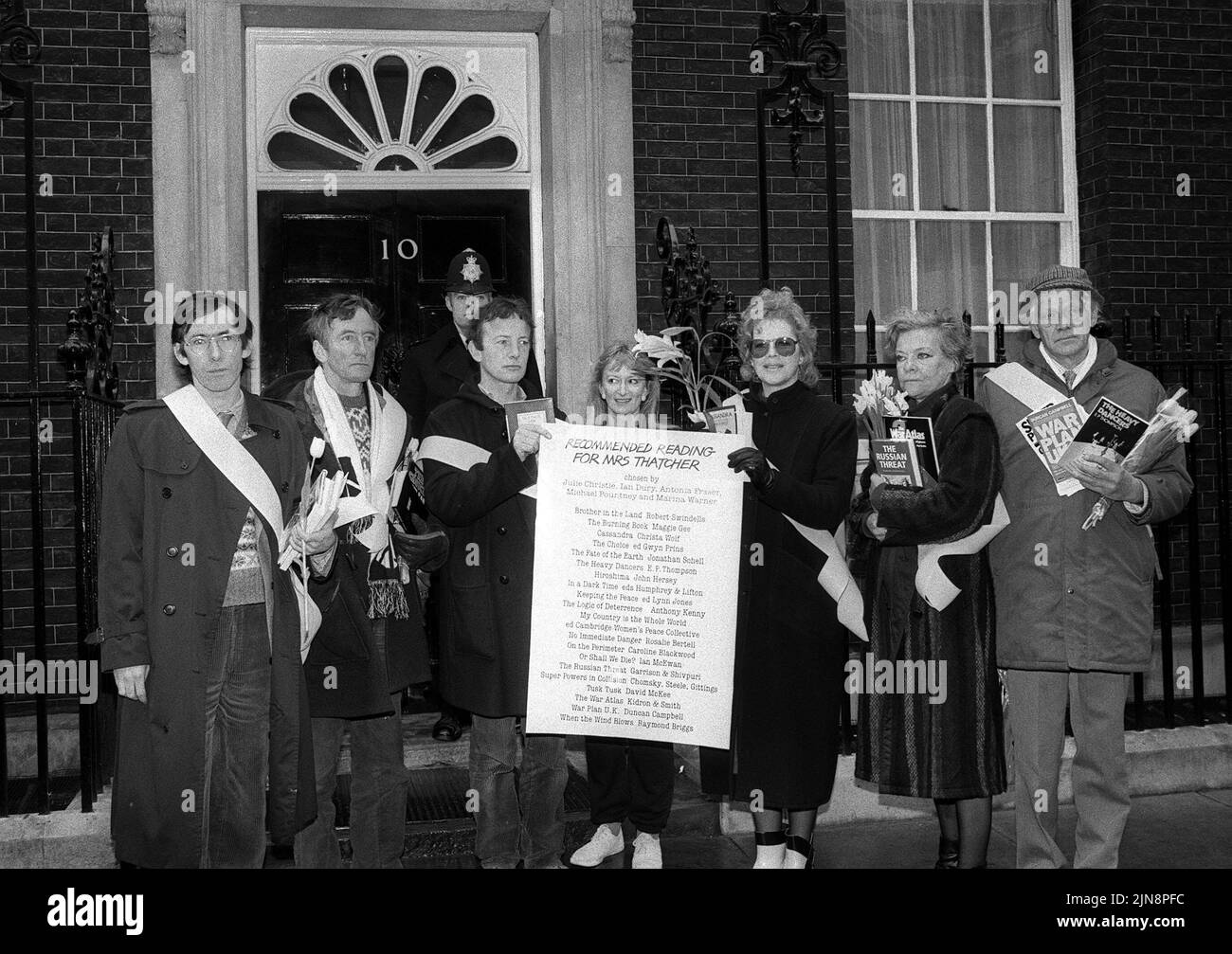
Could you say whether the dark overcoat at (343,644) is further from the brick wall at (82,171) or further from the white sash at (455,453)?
the brick wall at (82,171)

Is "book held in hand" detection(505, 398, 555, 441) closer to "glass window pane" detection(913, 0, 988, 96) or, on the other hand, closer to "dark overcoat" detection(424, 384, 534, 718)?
"dark overcoat" detection(424, 384, 534, 718)

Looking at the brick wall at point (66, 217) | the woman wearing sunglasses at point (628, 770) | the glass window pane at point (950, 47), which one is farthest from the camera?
the glass window pane at point (950, 47)

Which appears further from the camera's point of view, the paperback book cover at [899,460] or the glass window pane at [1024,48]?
the glass window pane at [1024,48]

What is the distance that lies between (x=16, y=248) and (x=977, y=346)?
6040mm

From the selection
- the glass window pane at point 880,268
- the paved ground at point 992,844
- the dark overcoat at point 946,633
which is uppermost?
the glass window pane at point 880,268

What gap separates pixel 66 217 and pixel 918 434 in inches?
201

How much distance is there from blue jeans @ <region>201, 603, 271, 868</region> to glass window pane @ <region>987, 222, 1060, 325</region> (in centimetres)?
603

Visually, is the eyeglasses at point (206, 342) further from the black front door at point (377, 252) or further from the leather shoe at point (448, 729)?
the black front door at point (377, 252)

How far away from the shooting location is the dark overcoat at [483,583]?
4355 mm

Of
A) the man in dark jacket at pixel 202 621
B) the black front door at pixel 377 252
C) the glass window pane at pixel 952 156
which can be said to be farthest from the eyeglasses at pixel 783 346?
Answer: the glass window pane at pixel 952 156

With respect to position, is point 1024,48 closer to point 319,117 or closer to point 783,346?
point 319,117

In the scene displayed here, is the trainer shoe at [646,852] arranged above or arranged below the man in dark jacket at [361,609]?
below

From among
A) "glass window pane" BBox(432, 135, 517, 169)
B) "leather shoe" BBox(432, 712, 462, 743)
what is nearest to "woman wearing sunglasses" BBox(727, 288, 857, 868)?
"leather shoe" BBox(432, 712, 462, 743)

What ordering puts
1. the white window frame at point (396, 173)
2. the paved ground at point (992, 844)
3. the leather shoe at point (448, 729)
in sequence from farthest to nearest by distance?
1. the white window frame at point (396, 173)
2. the leather shoe at point (448, 729)
3. the paved ground at point (992, 844)
